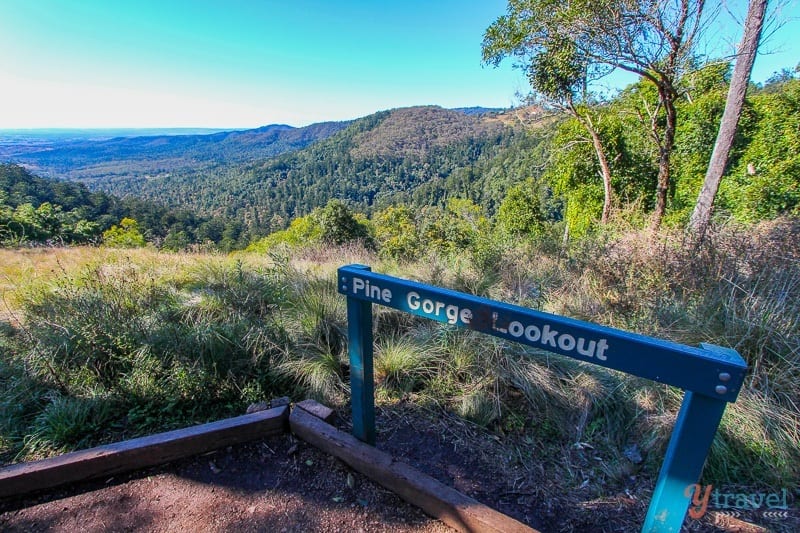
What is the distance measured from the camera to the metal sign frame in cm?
100

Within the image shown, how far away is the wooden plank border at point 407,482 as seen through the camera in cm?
161

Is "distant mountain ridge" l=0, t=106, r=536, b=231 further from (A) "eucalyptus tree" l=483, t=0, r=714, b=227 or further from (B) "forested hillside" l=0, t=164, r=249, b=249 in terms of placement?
(A) "eucalyptus tree" l=483, t=0, r=714, b=227

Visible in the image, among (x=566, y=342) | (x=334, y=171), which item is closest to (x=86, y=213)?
(x=566, y=342)

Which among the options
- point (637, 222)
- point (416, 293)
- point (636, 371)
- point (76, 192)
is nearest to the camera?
point (636, 371)

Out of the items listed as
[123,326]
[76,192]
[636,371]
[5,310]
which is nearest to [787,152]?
[636,371]

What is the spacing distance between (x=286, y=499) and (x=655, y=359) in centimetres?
180

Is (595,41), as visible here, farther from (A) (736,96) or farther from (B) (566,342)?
(B) (566,342)

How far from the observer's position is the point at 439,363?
307 centimetres

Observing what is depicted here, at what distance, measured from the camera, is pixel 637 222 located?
6.75 m

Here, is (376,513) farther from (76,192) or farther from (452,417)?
(76,192)

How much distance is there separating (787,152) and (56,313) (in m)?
14.5

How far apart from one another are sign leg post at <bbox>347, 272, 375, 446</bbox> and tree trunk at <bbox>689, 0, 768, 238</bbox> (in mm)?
6496

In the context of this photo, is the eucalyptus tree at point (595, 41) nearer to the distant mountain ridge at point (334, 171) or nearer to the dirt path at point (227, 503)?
the dirt path at point (227, 503)

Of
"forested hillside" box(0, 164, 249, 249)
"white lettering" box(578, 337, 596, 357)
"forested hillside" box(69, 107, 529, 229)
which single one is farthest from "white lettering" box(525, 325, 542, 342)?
"forested hillside" box(69, 107, 529, 229)
